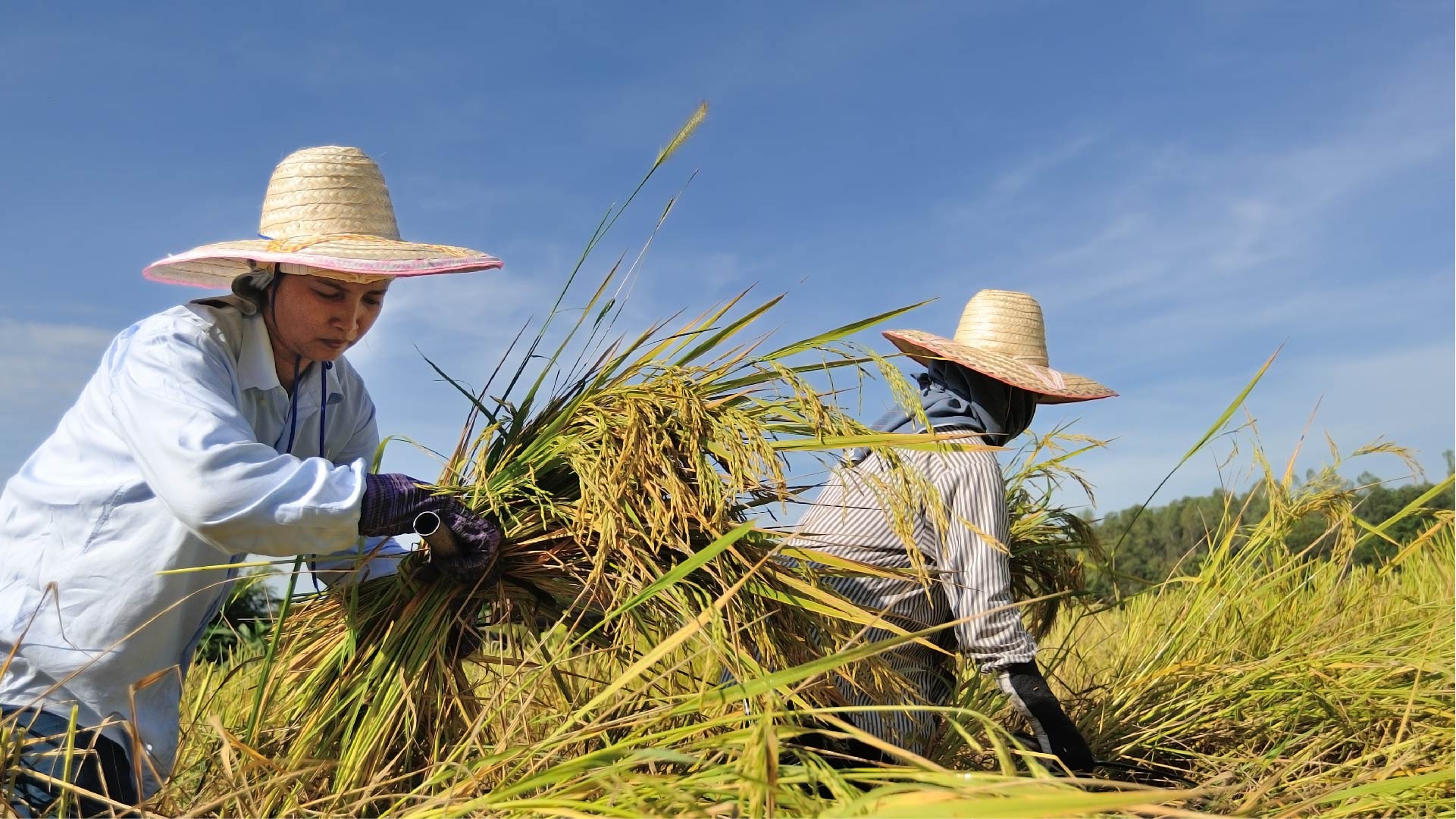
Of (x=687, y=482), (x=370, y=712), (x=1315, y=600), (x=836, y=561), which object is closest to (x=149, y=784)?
(x=370, y=712)

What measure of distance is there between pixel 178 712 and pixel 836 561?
4.10 feet

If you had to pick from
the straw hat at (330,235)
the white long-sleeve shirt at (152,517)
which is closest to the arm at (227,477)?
the white long-sleeve shirt at (152,517)

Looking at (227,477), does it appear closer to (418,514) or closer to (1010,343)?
(418,514)

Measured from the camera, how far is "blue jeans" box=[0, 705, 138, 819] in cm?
174

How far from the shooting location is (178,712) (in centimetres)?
208

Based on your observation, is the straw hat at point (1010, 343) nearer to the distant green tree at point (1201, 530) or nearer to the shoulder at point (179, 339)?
the distant green tree at point (1201, 530)

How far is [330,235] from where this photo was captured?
2111 millimetres

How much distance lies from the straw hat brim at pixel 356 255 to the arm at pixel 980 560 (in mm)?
1054

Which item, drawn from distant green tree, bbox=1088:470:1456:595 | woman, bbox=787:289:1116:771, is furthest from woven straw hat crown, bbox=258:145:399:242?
distant green tree, bbox=1088:470:1456:595

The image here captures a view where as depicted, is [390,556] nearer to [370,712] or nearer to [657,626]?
[370,712]

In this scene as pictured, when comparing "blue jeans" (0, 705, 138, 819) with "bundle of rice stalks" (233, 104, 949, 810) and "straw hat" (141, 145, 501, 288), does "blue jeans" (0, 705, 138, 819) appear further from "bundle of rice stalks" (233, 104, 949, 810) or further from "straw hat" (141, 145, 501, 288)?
"straw hat" (141, 145, 501, 288)

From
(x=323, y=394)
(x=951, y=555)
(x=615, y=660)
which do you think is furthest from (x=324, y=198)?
(x=951, y=555)

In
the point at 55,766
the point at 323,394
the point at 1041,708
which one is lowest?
the point at 55,766

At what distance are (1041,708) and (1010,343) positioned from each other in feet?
3.15
